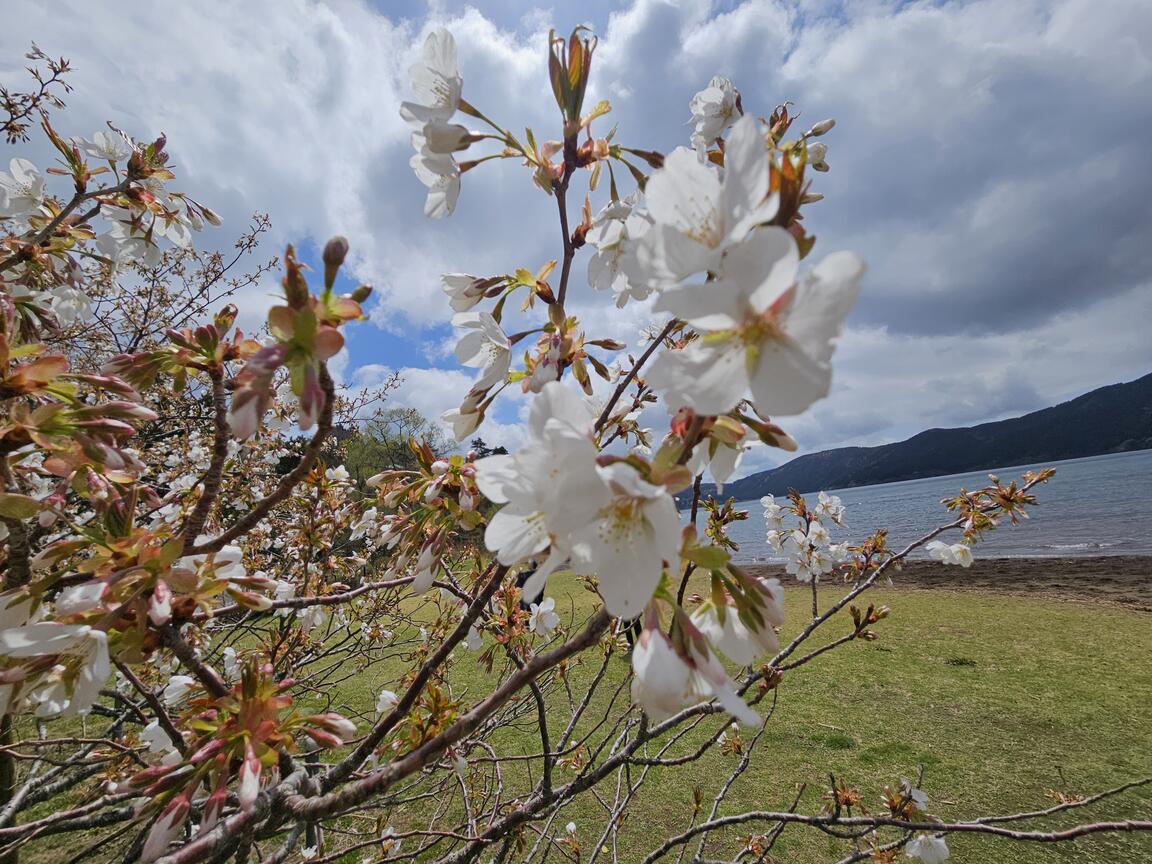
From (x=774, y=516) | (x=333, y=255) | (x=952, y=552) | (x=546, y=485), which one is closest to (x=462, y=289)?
(x=333, y=255)

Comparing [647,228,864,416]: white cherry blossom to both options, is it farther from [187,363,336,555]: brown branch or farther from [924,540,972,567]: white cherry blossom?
[924,540,972,567]: white cherry blossom

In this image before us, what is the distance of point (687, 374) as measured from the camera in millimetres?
415

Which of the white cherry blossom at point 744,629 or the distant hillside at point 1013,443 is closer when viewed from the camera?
the white cherry blossom at point 744,629

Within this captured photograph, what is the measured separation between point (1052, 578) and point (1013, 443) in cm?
8524

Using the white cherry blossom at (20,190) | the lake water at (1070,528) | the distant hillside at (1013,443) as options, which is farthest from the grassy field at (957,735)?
the distant hillside at (1013,443)

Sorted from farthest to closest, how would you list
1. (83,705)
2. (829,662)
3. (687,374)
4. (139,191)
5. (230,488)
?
(829,662)
(230,488)
(139,191)
(83,705)
(687,374)

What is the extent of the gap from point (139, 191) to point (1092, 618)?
9.94 m

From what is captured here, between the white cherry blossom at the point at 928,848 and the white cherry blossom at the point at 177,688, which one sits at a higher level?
the white cherry blossom at the point at 177,688

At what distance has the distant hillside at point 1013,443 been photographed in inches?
2785

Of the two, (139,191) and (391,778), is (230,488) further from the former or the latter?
(391,778)

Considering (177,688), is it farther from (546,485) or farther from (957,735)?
(957,735)

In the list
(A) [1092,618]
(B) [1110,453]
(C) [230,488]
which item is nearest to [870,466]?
(B) [1110,453]

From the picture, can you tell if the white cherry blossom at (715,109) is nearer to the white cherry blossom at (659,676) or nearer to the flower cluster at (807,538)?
the white cherry blossom at (659,676)

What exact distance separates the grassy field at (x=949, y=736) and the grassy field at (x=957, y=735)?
1 centimetres
